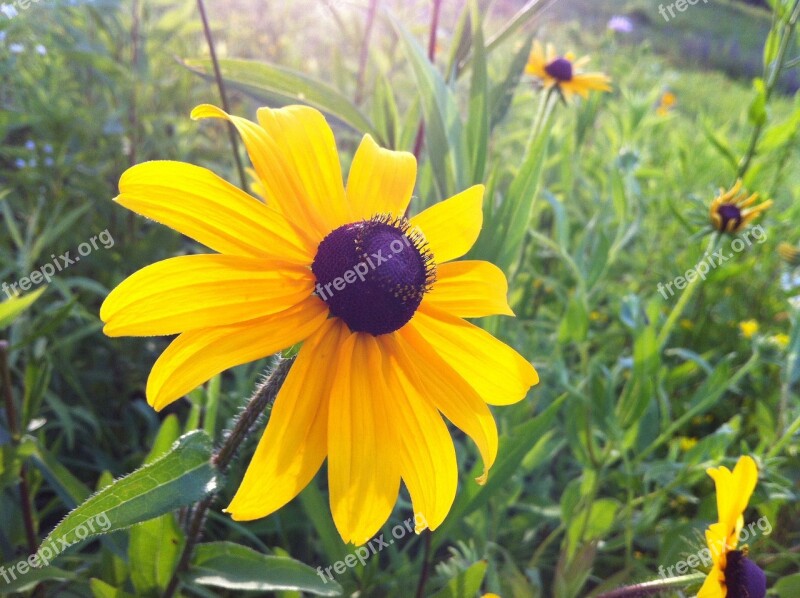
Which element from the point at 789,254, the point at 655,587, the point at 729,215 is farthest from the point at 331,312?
the point at 789,254

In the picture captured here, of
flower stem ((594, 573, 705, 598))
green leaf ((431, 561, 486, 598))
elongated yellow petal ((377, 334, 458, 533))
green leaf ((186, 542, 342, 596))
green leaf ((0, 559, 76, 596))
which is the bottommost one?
flower stem ((594, 573, 705, 598))

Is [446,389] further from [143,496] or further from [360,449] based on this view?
[143,496]

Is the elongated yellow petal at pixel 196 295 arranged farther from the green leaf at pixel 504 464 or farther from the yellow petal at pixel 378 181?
the green leaf at pixel 504 464

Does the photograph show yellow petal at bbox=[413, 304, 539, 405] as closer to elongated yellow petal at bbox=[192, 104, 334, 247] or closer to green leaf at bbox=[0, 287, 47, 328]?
elongated yellow petal at bbox=[192, 104, 334, 247]

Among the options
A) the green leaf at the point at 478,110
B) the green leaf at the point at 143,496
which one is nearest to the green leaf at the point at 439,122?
the green leaf at the point at 478,110

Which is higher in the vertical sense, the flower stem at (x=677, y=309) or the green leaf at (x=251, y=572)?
the green leaf at (x=251, y=572)

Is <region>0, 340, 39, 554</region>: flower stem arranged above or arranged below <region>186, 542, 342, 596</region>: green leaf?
above

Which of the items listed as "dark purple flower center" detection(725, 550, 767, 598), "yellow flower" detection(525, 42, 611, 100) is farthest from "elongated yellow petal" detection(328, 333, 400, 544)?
"yellow flower" detection(525, 42, 611, 100)
